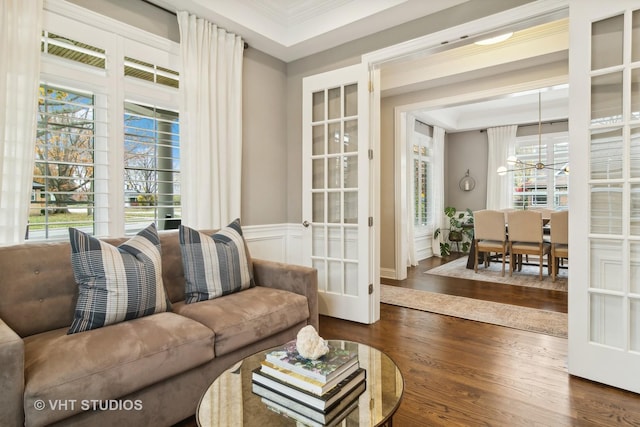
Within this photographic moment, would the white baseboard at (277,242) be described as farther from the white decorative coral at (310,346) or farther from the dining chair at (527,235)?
the dining chair at (527,235)

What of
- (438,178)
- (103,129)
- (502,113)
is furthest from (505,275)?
(103,129)

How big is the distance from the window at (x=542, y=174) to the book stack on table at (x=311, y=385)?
686cm

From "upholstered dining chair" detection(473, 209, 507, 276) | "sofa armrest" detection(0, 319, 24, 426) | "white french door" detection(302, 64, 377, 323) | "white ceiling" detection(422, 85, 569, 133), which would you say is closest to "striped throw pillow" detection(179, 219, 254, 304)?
"sofa armrest" detection(0, 319, 24, 426)

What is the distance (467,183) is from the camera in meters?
7.79

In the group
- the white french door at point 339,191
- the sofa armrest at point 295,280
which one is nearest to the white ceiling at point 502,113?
the white french door at point 339,191

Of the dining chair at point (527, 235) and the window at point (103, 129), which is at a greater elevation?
the window at point (103, 129)

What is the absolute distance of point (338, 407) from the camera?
3.69ft

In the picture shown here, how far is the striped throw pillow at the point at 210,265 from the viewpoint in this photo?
7.25ft

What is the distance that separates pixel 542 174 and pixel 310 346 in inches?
294

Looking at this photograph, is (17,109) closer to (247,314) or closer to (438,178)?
(247,314)

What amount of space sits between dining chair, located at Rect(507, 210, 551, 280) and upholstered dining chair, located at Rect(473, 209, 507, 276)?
4.4 inches

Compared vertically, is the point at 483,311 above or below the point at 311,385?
below

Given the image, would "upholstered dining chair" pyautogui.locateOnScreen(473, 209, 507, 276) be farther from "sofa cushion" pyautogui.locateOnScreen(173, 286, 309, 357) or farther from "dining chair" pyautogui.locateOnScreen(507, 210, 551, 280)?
→ "sofa cushion" pyautogui.locateOnScreen(173, 286, 309, 357)

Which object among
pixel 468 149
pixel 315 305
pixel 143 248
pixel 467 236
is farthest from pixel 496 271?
pixel 143 248
